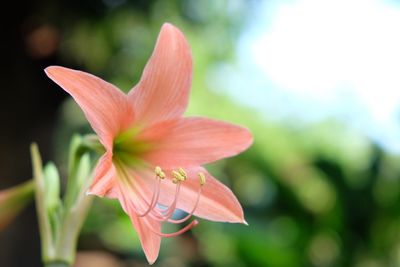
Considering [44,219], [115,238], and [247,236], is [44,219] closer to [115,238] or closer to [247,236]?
[247,236]

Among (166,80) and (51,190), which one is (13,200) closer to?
(51,190)

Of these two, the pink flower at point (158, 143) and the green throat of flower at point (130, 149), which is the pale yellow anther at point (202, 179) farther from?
the green throat of flower at point (130, 149)

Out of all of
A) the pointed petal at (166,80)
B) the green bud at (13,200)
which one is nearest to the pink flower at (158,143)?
the pointed petal at (166,80)

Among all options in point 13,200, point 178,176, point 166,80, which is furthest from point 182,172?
point 13,200

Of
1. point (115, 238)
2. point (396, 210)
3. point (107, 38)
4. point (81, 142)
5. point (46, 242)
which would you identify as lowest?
point (115, 238)

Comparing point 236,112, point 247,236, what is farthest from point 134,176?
point 236,112
